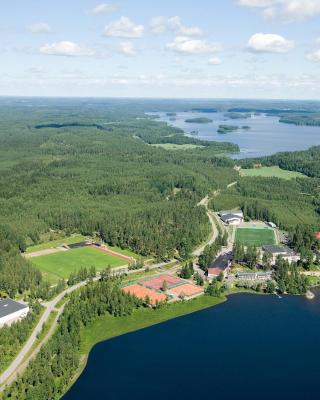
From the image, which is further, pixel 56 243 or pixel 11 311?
pixel 56 243

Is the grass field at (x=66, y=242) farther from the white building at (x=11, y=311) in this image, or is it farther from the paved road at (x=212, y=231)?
the white building at (x=11, y=311)

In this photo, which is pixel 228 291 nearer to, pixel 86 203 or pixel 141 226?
pixel 141 226

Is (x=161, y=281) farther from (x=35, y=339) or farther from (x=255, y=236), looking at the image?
(x=255, y=236)

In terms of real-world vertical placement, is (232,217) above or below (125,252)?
above

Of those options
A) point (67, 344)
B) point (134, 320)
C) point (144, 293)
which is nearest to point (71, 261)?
point (144, 293)

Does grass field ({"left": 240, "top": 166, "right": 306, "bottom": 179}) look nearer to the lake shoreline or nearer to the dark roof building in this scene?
the dark roof building

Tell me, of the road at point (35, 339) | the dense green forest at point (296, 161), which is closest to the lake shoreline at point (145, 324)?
the road at point (35, 339)
